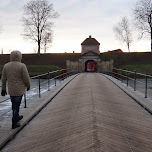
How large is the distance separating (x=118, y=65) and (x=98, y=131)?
149ft

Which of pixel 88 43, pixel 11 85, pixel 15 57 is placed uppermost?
pixel 88 43

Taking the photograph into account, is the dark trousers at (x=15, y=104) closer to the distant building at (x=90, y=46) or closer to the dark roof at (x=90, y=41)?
the distant building at (x=90, y=46)

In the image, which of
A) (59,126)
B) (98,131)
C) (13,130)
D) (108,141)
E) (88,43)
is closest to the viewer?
(108,141)

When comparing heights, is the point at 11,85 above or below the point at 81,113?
above

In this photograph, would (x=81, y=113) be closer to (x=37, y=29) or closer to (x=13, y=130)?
(x=13, y=130)

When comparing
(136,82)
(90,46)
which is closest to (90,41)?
(90,46)

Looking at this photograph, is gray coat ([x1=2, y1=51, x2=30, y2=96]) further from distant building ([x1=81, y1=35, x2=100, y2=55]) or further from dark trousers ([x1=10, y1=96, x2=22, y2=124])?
distant building ([x1=81, y1=35, x2=100, y2=55])

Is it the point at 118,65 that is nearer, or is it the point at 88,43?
the point at 118,65

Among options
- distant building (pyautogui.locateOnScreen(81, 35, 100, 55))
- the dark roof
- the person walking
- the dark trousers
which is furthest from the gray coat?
the dark roof

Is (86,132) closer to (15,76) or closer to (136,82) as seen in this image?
(15,76)

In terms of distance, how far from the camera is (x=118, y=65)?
159ft

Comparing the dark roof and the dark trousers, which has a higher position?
the dark roof

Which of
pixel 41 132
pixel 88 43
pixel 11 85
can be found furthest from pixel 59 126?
pixel 88 43

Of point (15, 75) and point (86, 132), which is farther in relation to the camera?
point (15, 75)
